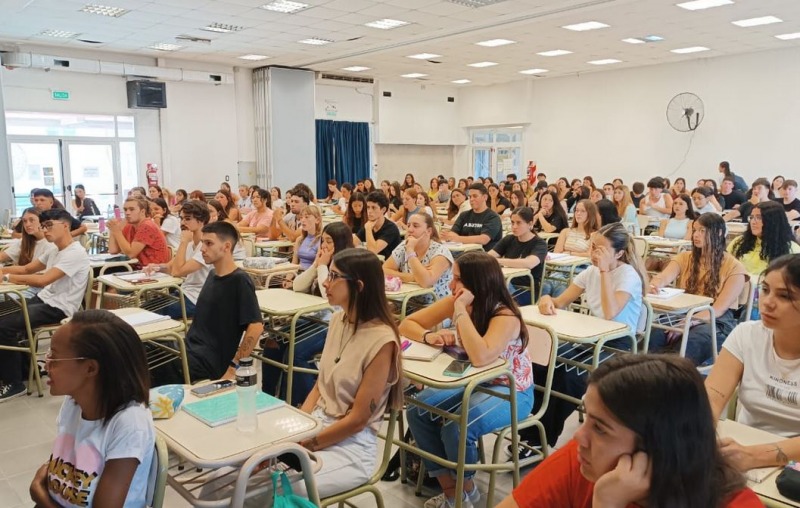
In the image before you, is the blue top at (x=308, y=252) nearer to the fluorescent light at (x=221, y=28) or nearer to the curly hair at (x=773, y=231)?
the curly hair at (x=773, y=231)

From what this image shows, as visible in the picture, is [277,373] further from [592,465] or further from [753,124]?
[753,124]

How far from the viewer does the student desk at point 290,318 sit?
3332 mm

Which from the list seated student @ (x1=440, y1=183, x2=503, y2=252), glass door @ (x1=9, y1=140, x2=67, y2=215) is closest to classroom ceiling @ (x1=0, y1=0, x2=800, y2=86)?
glass door @ (x1=9, y1=140, x2=67, y2=215)

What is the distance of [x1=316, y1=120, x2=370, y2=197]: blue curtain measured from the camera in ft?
48.6

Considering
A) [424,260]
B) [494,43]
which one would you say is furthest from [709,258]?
[494,43]

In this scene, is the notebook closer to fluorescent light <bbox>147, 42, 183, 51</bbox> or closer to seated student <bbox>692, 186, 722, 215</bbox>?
seated student <bbox>692, 186, 722, 215</bbox>

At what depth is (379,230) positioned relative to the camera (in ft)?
17.4

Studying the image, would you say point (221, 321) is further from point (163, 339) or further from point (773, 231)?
point (773, 231)

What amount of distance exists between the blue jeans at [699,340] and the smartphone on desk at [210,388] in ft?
8.43

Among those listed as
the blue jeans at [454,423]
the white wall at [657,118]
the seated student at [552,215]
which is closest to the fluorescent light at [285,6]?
the seated student at [552,215]

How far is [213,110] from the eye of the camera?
12.8 meters

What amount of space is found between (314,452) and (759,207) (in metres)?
3.91

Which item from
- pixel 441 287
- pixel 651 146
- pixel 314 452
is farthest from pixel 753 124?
pixel 314 452

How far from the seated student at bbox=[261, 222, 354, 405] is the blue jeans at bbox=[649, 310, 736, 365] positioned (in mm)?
1939
